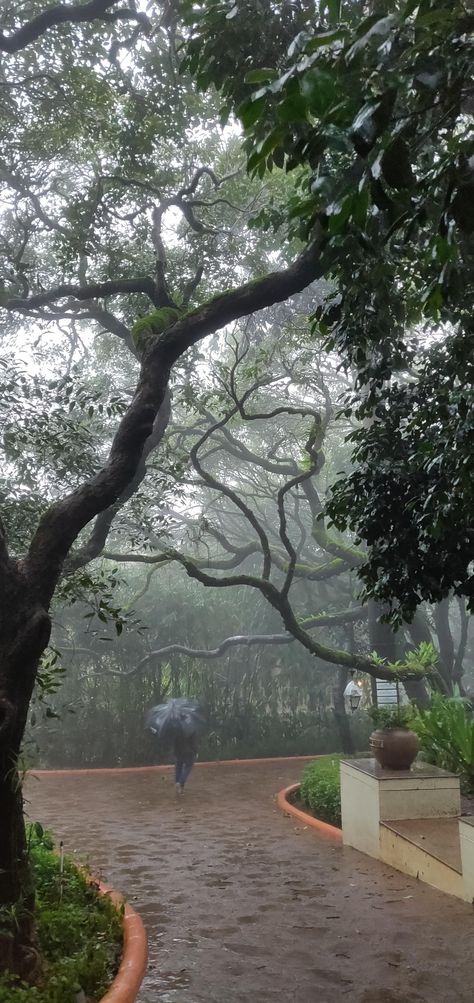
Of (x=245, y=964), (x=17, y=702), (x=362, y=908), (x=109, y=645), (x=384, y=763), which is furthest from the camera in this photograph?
(x=109, y=645)

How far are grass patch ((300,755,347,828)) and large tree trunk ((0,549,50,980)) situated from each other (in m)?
5.30

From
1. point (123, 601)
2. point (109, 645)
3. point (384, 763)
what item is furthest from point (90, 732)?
point (384, 763)

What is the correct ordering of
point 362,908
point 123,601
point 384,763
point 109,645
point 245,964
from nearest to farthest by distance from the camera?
point 245,964, point 362,908, point 384,763, point 109,645, point 123,601

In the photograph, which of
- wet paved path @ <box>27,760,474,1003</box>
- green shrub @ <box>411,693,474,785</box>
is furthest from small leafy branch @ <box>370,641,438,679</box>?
wet paved path @ <box>27,760,474,1003</box>

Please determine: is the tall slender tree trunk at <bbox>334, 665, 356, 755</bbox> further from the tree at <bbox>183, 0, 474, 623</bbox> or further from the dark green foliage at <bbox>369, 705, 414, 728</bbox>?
the tree at <bbox>183, 0, 474, 623</bbox>

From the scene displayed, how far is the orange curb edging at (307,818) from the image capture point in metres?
8.15

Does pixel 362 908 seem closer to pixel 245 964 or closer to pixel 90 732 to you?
pixel 245 964

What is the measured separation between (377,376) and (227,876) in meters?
4.36

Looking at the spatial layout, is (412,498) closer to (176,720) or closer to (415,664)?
(415,664)

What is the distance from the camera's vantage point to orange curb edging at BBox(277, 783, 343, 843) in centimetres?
815

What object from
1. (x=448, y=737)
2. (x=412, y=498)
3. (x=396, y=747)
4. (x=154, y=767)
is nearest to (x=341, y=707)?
(x=154, y=767)

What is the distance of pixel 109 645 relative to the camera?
15500mm

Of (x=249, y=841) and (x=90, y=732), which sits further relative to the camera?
(x=90, y=732)

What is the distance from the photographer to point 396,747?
761 centimetres
